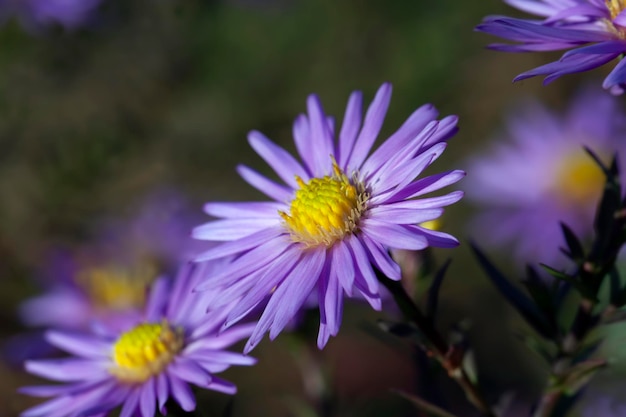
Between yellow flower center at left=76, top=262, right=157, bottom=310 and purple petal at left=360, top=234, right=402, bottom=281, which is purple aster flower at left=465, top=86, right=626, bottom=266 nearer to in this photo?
yellow flower center at left=76, top=262, right=157, bottom=310

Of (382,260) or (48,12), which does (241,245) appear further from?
(48,12)

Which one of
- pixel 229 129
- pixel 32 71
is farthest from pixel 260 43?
pixel 32 71

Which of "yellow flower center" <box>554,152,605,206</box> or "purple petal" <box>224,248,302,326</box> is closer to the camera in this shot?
"purple petal" <box>224,248,302,326</box>

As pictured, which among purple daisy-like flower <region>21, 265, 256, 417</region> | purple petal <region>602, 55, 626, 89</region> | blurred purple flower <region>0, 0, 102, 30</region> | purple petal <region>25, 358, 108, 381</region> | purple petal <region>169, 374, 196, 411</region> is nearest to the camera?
purple petal <region>602, 55, 626, 89</region>

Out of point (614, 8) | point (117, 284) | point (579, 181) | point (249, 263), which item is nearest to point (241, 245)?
point (249, 263)

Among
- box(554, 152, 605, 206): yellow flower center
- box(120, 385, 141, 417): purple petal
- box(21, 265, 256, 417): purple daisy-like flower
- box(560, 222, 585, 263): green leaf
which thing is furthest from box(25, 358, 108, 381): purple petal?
box(554, 152, 605, 206): yellow flower center

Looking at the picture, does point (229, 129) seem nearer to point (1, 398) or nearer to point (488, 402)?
point (1, 398)

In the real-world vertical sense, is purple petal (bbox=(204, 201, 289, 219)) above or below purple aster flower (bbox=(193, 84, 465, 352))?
above
